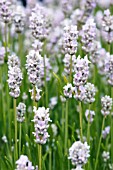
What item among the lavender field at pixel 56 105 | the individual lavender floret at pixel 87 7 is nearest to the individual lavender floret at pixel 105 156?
the lavender field at pixel 56 105

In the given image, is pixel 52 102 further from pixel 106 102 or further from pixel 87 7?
pixel 106 102

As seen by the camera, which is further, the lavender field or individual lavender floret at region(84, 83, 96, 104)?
individual lavender floret at region(84, 83, 96, 104)

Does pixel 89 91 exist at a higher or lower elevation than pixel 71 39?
lower

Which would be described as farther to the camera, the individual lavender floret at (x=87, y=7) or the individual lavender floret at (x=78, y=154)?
the individual lavender floret at (x=87, y=7)

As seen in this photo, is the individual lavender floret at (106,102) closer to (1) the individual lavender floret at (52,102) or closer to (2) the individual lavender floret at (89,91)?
(2) the individual lavender floret at (89,91)

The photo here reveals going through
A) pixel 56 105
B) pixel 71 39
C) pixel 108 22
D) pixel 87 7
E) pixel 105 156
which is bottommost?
pixel 105 156

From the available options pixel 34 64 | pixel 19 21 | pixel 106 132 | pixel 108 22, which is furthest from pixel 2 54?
pixel 34 64

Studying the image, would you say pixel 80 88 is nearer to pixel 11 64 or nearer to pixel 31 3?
pixel 11 64

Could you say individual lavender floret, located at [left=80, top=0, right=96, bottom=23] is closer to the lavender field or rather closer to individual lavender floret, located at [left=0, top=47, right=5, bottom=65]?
the lavender field

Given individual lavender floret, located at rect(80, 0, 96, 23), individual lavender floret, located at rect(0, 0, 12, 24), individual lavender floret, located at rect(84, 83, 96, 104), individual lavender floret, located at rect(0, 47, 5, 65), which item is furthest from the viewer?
individual lavender floret, located at rect(80, 0, 96, 23)

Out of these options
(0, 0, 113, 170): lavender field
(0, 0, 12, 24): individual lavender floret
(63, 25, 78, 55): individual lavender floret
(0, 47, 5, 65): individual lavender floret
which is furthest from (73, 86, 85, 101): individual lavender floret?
(0, 47, 5, 65): individual lavender floret

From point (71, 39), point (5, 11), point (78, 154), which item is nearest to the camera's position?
point (78, 154)
